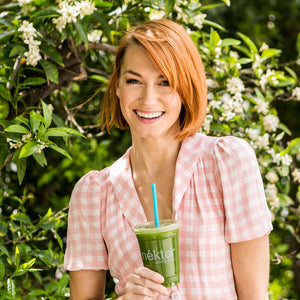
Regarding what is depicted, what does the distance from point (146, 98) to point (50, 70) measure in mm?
696

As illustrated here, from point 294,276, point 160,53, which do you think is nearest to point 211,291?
point 160,53

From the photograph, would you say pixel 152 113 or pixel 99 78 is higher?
pixel 99 78

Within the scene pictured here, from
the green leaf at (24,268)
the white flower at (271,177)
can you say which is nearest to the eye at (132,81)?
the green leaf at (24,268)

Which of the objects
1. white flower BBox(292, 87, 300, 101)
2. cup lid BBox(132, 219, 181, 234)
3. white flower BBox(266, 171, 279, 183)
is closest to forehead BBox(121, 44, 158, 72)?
cup lid BBox(132, 219, 181, 234)

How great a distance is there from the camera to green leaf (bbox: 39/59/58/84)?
2.15 meters

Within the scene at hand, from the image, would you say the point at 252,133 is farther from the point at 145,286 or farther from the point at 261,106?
the point at 145,286

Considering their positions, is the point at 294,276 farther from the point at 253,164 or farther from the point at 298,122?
the point at 253,164

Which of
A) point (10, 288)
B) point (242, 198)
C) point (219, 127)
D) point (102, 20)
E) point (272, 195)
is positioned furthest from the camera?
point (272, 195)

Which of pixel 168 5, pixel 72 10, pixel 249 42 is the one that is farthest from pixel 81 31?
pixel 249 42

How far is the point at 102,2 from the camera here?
2.24 meters

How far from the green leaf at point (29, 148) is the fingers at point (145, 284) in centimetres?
56

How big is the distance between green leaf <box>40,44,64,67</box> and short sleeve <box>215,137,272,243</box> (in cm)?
87

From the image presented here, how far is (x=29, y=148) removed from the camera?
1770mm

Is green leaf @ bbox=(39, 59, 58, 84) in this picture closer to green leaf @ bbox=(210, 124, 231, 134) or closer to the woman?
the woman
